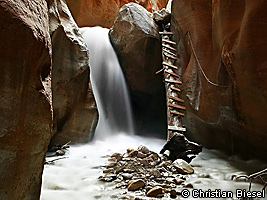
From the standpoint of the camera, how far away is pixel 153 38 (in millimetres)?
8297

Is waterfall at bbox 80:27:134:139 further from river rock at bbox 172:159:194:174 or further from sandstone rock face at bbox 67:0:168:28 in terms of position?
sandstone rock face at bbox 67:0:168:28

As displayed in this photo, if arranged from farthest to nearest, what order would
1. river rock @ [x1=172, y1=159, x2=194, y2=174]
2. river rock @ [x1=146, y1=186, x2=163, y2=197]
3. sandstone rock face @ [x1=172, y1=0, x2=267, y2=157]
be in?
sandstone rock face @ [x1=172, y1=0, x2=267, y2=157], river rock @ [x1=172, y1=159, x2=194, y2=174], river rock @ [x1=146, y1=186, x2=163, y2=197]

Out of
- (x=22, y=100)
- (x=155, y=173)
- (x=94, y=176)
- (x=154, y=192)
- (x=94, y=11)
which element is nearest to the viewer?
(x=22, y=100)

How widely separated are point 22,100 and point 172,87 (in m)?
4.82

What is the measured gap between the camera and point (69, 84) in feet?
18.2

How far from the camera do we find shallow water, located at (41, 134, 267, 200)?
2535 millimetres

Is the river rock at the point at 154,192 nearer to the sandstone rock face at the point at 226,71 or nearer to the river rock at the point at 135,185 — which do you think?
the river rock at the point at 135,185

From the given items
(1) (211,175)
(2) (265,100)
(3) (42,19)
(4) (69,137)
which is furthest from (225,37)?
(4) (69,137)

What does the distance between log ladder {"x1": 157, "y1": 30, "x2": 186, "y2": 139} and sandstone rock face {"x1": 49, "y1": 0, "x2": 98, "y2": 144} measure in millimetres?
2378

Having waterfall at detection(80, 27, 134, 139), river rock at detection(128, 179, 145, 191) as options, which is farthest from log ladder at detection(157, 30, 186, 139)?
waterfall at detection(80, 27, 134, 139)

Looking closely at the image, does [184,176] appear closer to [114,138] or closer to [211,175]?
A: [211,175]

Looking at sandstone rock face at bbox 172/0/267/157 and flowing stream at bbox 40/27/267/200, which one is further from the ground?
sandstone rock face at bbox 172/0/267/157

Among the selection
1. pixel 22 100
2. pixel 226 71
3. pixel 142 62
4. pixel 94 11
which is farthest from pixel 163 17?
pixel 94 11

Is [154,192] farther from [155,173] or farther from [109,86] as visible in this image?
[109,86]
